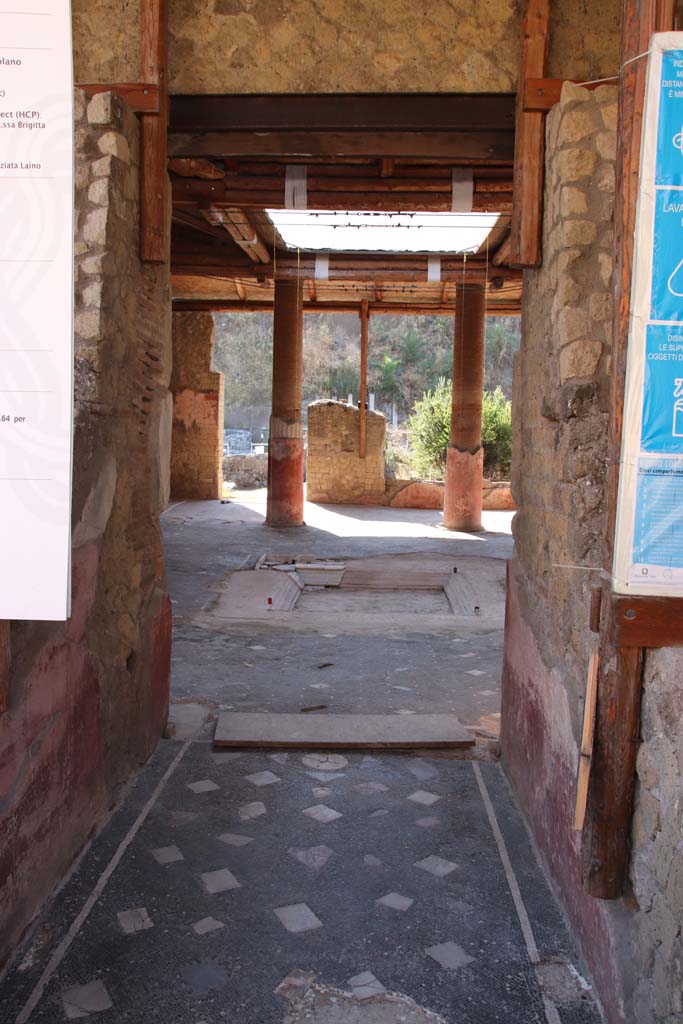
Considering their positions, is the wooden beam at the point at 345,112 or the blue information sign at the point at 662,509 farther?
the wooden beam at the point at 345,112

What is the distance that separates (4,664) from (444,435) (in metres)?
17.5

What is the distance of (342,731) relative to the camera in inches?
176

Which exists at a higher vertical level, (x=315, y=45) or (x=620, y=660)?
(x=315, y=45)

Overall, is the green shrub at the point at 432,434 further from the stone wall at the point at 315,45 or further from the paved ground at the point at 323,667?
the stone wall at the point at 315,45

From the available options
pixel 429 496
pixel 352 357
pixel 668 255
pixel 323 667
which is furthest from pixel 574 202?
pixel 352 357

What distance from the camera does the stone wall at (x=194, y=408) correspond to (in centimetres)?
1702

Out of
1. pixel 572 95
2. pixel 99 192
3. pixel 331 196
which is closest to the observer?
pixel 572 95

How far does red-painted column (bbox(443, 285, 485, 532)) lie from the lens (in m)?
13.6

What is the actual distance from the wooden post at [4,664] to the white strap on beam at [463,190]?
15.3 feet

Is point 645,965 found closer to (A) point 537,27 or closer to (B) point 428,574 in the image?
(A) point 537,27

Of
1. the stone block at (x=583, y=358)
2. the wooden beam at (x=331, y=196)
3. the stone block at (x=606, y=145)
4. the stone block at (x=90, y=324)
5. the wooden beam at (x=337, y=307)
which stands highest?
the wooden beam at (x=337, y=307)

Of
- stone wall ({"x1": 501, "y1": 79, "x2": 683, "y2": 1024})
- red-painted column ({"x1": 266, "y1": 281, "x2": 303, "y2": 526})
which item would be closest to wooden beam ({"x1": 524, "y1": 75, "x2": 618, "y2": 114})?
stone wall ({"x1": 501, "y1": 79, "x2": 683, "y2": 1024})

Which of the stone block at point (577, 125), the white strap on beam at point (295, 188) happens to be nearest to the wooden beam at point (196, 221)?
the white strap on beam at point (295, 188)

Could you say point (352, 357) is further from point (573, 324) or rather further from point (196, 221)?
point (573, 324)
